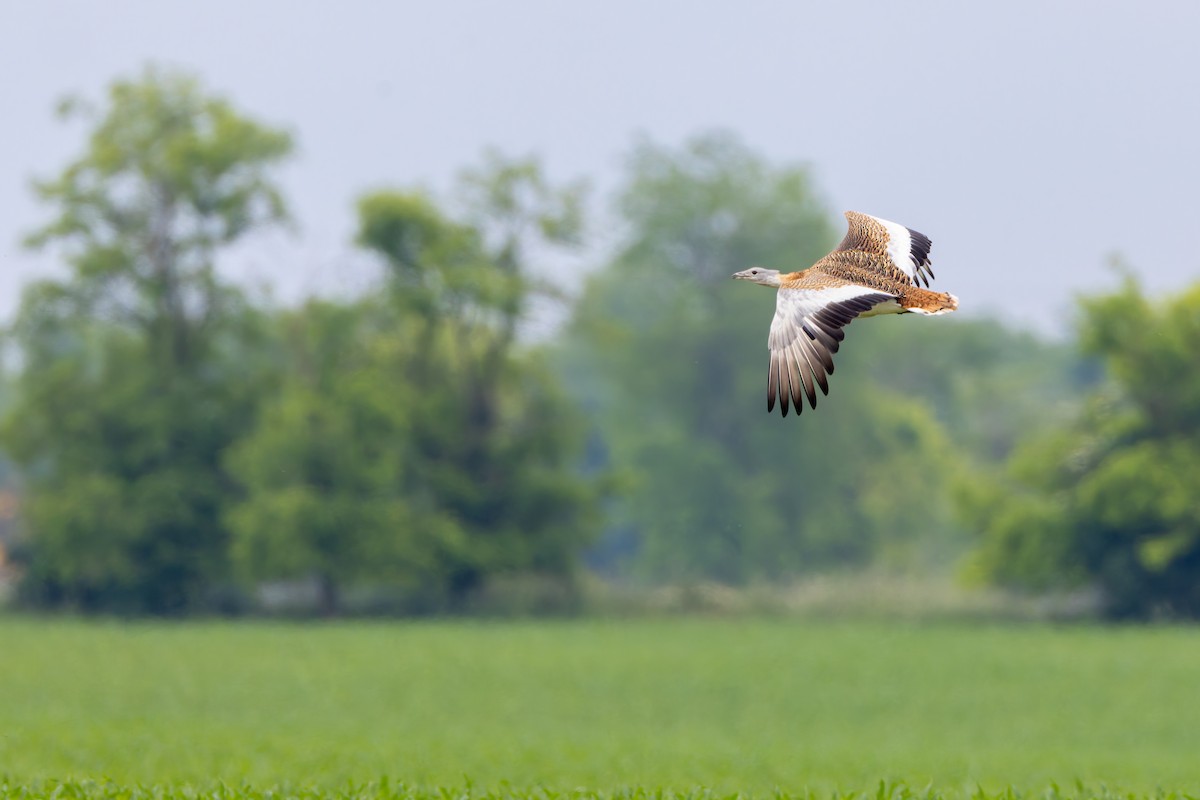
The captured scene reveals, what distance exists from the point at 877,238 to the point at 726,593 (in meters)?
40.9

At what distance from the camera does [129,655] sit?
38.5 metres

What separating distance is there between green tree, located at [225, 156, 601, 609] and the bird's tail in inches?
1566

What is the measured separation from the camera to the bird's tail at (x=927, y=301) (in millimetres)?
9188

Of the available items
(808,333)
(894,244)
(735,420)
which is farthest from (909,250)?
(735,420)

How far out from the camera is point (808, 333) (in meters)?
8.88

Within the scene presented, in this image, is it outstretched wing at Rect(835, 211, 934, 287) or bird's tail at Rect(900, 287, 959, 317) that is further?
outstretched wing at Rect(835, 211, 934, 287)

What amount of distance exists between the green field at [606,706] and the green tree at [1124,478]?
9.11ft

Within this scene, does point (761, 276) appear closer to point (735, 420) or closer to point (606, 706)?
point (606, 706)

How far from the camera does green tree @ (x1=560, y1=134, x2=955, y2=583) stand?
6475 centimetres

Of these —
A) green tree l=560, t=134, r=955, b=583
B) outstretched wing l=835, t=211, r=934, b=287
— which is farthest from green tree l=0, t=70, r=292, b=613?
outstretched wing l=835, t=211, r=934, b=287

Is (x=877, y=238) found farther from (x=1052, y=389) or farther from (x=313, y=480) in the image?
(x=1052, y=389)

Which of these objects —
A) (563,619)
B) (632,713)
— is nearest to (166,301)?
(563,619)

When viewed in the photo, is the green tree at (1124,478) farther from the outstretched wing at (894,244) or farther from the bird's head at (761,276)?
the bird's head at (761,276)

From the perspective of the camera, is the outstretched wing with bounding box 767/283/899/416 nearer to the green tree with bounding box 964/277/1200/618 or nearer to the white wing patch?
the white wing patch
